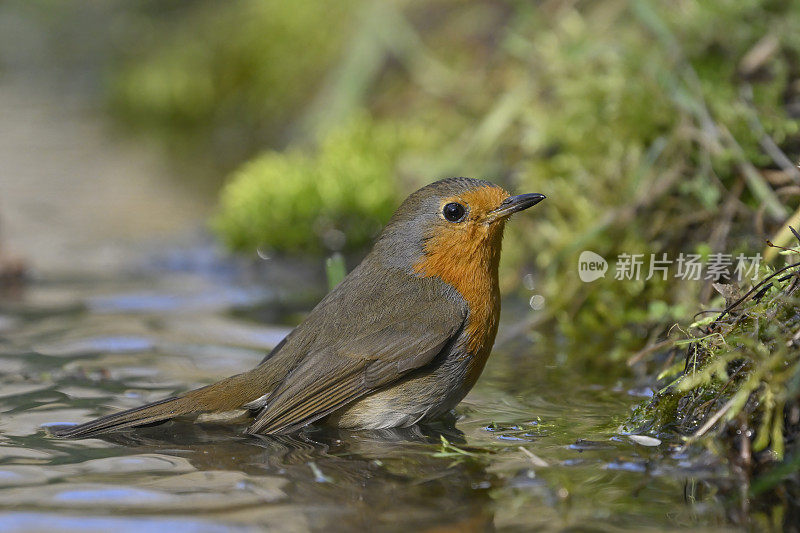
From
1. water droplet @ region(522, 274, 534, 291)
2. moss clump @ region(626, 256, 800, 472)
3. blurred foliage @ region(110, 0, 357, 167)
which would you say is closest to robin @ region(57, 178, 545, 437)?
moss clump @ region(626, 256, 800, 472)

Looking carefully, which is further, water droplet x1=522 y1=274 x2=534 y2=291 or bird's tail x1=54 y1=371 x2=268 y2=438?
water droplet x1=522 y1=274 x2=534 y2=291

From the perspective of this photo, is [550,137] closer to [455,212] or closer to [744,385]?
[455,212]

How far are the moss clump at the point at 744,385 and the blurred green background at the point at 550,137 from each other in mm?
1016

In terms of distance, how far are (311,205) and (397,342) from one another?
3286 mm

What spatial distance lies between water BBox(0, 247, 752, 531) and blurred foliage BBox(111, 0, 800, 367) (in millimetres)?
726

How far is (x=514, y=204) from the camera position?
362 cm

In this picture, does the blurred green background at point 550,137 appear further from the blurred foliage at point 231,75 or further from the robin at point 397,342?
the robin at point 397,342

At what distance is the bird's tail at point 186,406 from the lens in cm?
325

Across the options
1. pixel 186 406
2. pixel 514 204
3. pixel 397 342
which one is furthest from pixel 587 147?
pixel 186 406

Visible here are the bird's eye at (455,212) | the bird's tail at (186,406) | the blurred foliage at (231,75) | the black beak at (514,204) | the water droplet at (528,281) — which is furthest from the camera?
the blurred foliage at (231,75)

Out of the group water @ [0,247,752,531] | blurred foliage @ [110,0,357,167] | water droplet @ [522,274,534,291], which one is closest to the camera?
water @ [0,247,752,531]

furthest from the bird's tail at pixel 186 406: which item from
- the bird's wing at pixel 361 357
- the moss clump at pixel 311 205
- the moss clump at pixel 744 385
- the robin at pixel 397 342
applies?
the moss clump at pixel 311 205

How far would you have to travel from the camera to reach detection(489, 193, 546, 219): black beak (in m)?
3.59

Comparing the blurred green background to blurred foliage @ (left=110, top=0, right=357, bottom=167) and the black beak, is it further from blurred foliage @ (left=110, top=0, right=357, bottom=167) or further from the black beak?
the black beak
